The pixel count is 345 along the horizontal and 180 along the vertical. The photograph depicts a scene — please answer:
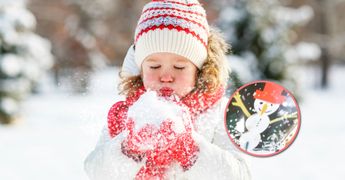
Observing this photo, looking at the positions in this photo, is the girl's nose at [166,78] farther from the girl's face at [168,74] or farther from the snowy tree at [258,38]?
the snowy tree at [258,38]

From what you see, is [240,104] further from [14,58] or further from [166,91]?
[14,58]

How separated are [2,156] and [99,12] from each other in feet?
53.7

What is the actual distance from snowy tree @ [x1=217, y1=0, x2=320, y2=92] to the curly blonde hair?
985cm

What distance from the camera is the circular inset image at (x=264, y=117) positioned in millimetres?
1760

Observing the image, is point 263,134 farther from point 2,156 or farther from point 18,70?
point 18,70

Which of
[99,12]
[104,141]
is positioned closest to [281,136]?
[104,141]

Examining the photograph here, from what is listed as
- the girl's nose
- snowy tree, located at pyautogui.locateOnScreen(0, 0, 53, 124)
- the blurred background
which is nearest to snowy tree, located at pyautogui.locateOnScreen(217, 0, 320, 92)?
the blurred background

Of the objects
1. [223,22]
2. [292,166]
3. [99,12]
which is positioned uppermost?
[99,12]

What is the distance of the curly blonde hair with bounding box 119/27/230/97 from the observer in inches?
71.2

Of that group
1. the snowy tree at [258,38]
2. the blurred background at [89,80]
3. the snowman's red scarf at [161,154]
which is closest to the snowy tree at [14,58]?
the blurred background at [89,80]

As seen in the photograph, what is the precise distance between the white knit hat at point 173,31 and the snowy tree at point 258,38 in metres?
9.93

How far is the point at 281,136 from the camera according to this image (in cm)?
177

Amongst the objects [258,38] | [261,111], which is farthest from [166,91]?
[258,38]

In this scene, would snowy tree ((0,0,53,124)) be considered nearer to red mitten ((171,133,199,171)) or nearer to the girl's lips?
the girl's lips
